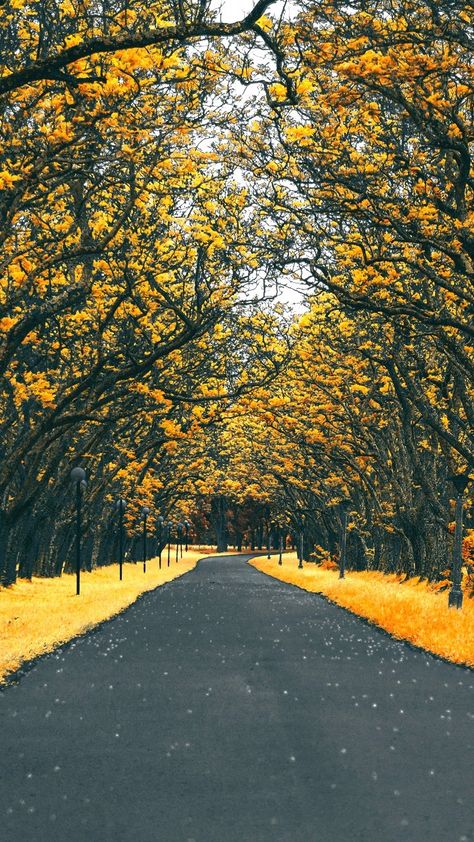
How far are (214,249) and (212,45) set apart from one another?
33.3 ft

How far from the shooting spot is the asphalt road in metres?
6.30

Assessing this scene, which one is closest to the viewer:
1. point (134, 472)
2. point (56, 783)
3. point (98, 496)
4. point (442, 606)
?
point (56, 783)

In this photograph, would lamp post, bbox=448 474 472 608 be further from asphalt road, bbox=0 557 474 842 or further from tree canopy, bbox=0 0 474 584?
asphalt road, bbox=0 557 474 842

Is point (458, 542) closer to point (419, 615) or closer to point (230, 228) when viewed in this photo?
point (419, 615)

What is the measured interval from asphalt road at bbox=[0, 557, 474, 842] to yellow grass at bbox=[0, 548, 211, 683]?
1.65 ft

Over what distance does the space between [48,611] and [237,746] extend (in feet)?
45.9

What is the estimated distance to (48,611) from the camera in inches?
868

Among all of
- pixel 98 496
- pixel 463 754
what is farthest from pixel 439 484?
pixel 463 754

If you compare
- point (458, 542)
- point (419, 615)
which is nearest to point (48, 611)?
point (419, 615)

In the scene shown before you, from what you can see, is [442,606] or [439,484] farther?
[439,484]

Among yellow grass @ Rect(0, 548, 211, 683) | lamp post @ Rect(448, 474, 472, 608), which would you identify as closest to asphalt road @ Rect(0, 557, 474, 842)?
yellow grass @ Rect(0, 548, 211, 683)

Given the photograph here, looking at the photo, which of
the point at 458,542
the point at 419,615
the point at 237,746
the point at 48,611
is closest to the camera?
the point at 237,746

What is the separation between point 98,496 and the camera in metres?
41.9

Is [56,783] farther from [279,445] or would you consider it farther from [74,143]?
[279,445]
